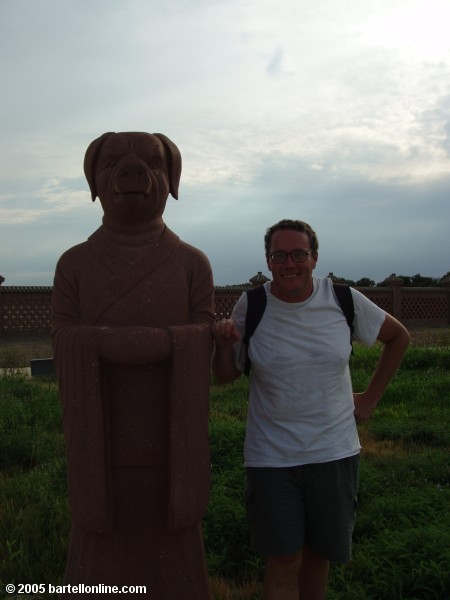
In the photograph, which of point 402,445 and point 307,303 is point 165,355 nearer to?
point 307,303

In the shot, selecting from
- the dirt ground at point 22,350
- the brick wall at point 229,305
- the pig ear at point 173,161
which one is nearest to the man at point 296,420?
the pig ear at point 173,161

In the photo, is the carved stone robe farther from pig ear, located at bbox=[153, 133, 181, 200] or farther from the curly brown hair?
the curly brown hair

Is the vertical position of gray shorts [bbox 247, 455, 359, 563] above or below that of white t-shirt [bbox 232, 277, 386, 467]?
below

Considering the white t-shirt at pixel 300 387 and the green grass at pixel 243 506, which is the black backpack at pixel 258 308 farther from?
the green grass at pixel 243 506

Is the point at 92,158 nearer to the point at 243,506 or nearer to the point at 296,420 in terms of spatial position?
the point at 296,420

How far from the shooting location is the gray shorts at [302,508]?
2396 millimetres

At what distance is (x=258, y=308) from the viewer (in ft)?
8.31

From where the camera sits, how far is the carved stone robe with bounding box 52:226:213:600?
229 cm

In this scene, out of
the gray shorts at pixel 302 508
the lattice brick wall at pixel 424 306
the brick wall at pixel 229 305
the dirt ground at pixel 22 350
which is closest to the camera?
the gray shorts at pixel 302 508

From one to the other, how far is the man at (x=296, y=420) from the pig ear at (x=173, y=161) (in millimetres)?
467

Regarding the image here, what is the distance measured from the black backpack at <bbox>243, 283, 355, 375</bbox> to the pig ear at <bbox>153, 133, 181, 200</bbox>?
0.54 metres

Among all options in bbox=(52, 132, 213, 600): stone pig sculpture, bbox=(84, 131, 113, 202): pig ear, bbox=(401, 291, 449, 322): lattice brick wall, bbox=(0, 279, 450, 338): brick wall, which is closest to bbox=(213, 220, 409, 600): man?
bbox=(52, 132, 213, 600): stone pig sculpture

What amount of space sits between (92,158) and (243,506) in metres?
2.64

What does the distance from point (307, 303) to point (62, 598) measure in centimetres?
156
